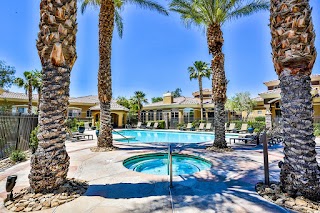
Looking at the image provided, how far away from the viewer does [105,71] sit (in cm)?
1042

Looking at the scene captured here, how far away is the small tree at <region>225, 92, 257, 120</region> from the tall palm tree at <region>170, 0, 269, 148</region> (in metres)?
21.0

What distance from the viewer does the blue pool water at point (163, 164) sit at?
25.9 ft

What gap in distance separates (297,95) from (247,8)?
9.17m

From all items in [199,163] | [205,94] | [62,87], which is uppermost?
[205,94]

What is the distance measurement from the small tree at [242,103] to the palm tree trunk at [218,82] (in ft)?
72.1

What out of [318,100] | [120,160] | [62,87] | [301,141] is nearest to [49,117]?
[62,87]

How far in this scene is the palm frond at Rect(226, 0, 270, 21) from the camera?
1102 cm

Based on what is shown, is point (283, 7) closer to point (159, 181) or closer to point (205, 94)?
point (159, 181)

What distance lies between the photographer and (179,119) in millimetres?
31750

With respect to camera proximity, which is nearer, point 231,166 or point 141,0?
point 231,166

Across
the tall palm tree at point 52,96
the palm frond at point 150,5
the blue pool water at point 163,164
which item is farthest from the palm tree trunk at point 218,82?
the tall palm tree at point 52,96

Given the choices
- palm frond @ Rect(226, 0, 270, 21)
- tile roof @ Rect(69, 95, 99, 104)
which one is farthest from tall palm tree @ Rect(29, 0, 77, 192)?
tile roof @ Rect(69, 95, 99, 104)

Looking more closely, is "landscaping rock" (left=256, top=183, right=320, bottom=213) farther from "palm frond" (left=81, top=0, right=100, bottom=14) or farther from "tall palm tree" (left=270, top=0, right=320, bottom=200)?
"palm frond" (left=81, top=0, right=100, bottom=14)

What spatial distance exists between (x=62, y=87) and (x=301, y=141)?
557 centimetres
